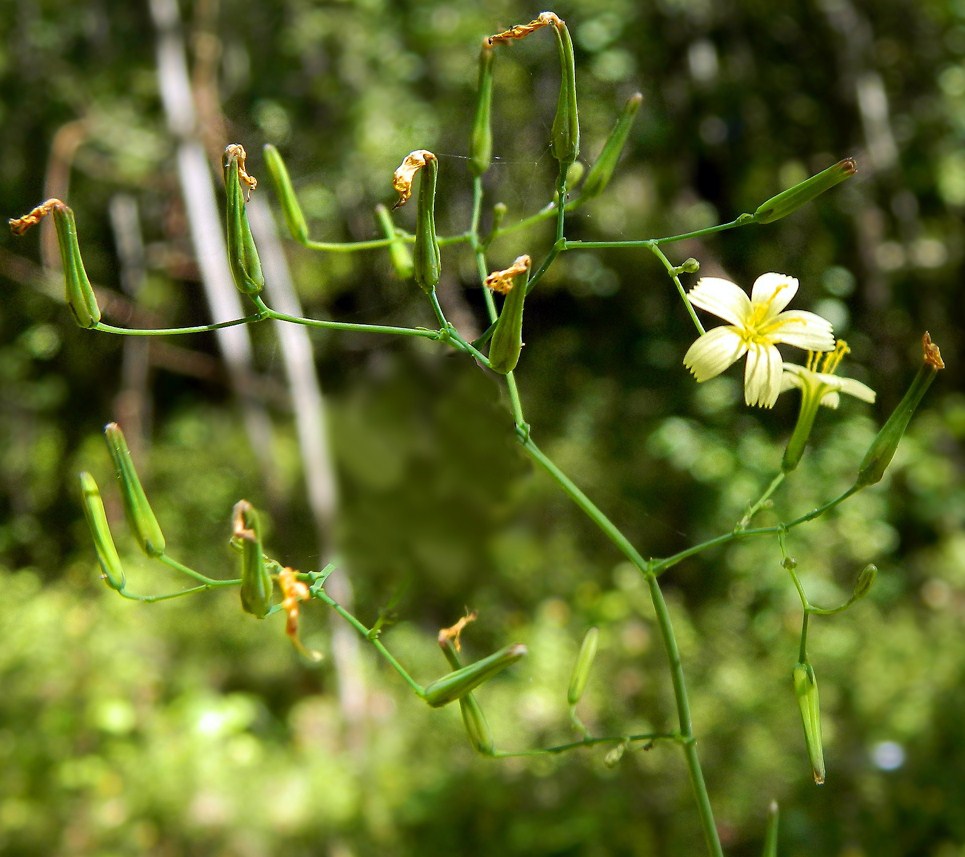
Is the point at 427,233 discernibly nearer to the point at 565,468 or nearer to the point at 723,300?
the point at 723,300

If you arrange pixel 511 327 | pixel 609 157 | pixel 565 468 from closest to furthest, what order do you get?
pixel 511 327
pixel 609 157
pixel 565 468

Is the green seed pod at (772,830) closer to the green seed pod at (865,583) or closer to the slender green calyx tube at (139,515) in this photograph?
the green seed pod at (865,583)

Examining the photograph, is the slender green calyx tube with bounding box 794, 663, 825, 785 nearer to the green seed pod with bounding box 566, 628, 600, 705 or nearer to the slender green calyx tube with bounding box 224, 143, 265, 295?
the green seed pod with bounding box 566, 628, 600, 705

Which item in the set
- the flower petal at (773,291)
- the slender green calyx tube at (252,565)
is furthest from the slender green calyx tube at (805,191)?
the slender green calyx tube at (252,565)

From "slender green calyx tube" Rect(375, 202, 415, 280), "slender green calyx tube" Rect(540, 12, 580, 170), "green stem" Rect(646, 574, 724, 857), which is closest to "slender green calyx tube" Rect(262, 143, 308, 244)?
"slender green calyx tube" Rect(375, 202, 415, 280)

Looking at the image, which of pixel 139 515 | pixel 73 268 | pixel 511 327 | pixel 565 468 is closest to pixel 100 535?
pixel 139 515

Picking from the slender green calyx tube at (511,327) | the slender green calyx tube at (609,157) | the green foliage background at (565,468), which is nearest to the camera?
the slender green calyx tube at (511,327)

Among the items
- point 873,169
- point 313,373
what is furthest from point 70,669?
point 873,169

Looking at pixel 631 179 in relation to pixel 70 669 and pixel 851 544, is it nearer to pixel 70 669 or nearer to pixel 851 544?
pixel 851 544
